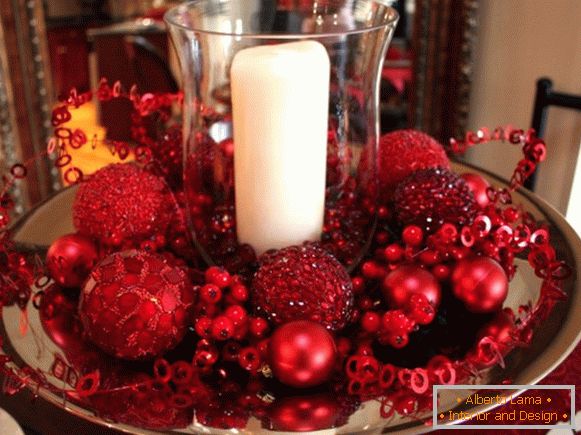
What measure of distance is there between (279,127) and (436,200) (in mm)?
118

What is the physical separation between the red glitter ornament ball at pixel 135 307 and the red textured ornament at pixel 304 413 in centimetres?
7

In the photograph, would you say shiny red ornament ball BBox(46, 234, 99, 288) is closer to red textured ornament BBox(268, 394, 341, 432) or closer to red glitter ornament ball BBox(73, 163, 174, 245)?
red glitter ornament ball BBox(73, 163, 174, 245)

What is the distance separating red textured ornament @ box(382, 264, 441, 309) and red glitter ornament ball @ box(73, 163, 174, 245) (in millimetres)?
166

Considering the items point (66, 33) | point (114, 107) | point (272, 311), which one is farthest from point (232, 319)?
point (114, 107)

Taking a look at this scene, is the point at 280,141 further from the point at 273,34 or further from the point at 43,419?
the point at 43,419

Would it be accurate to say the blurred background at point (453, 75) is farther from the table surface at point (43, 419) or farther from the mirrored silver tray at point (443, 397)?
the table surface at point (43, 419)

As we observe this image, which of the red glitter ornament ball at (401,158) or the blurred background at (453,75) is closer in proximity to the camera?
the red glitter ornament ball at (401,158)

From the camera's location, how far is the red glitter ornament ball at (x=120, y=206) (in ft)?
1.48

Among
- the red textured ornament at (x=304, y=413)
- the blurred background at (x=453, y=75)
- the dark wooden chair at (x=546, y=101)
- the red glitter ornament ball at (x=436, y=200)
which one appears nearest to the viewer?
the red textured ornament at (x=304, y=413)

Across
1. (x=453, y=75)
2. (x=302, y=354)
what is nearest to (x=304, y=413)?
(x=302, y=354)

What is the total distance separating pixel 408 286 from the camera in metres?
0.40

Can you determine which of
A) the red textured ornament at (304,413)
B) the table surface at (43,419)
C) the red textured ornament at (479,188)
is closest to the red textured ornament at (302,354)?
the red textured ornament at (304,413)

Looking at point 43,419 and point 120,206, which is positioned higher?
point 120,206

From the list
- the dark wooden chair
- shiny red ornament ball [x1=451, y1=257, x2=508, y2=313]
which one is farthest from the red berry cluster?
the dark wooden chair
